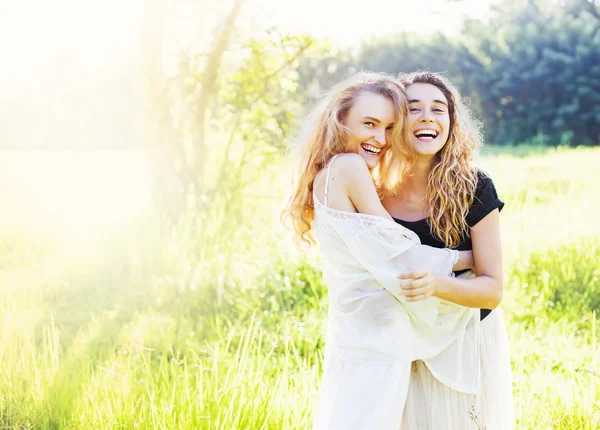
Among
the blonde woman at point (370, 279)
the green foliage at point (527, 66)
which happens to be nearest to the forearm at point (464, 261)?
the blonde woman at point (370, 279)

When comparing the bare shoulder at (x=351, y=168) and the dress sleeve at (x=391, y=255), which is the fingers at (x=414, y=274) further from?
the bare shoulder at (x=351, y=168)

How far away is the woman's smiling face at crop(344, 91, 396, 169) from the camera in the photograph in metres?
1.95

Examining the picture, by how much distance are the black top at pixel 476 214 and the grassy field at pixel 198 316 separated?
77 cm

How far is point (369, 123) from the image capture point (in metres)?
1.96

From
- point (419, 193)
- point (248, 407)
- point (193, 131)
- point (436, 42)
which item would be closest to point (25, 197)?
point (193, 131)

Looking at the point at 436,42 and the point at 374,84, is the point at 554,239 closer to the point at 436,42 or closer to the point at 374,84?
the point at 374,84

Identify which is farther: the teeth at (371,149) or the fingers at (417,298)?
the teeth at (371,149)

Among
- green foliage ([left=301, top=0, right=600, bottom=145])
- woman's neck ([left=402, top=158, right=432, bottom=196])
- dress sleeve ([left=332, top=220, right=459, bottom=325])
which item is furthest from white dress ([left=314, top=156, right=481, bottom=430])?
green foliage ([left=301, top=0, right=600, bottom=145])

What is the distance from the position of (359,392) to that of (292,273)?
2.60m

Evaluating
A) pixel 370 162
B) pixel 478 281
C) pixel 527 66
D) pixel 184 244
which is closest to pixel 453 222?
pixel 478 281

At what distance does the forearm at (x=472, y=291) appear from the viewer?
1.79 metres

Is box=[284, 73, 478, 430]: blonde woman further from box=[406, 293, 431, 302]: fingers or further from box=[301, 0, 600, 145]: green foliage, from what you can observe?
box=[301, 0, 600, 145]: green foliage

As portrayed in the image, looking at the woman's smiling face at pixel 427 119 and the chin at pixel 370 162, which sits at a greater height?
the woman's smiling face at pixel 427 119

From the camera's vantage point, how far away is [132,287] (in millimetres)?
4398
